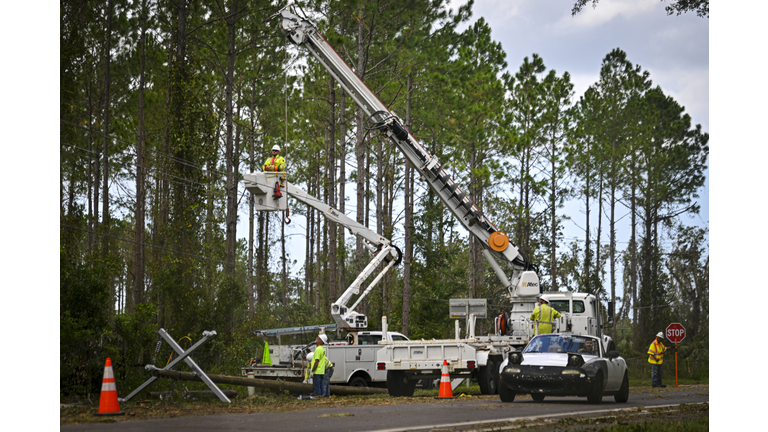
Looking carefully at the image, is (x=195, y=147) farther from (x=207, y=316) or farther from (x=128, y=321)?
(x=128, y=321)

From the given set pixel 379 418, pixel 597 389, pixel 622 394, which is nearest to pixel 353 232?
pixel 622 394

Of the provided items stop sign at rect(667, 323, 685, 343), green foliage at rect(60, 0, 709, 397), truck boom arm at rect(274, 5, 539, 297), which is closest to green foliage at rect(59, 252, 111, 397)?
green foliage at rect(60, 0, 709, 397)

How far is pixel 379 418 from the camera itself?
11.4 meters

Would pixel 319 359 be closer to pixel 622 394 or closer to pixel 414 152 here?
pixel 622 394

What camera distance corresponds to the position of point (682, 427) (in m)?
10.1

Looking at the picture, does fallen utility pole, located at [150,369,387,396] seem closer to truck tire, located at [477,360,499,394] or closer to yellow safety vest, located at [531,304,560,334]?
truck tire, located at [477,360,499,394]

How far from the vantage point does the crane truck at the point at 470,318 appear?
1720 centimetres

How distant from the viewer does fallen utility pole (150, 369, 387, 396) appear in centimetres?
1354

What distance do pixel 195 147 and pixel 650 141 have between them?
626 inches

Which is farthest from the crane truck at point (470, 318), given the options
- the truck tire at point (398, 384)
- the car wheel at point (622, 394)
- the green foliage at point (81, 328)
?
the green foliage at point (81, 328)

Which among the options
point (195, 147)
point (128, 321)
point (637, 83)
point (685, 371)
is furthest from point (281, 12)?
point (685, 371)

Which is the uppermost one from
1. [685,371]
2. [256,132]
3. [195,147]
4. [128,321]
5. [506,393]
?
[256,132]

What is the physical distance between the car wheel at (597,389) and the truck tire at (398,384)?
4659 millimetres

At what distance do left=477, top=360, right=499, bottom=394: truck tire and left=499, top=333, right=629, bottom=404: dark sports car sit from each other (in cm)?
189
